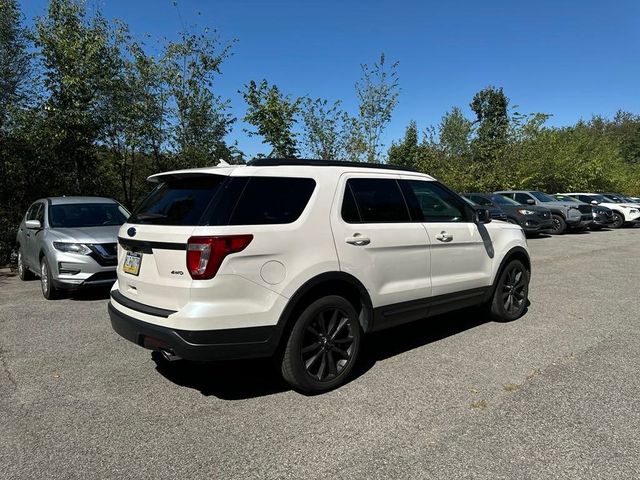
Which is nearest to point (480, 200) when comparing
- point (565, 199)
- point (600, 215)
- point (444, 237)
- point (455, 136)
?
point (565, 199)

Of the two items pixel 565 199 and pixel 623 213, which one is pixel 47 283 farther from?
pixel 623 213

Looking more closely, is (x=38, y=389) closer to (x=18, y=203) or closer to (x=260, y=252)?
(x=260, y=252)

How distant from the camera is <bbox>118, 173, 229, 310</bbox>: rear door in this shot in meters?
3.50

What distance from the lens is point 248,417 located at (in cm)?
355

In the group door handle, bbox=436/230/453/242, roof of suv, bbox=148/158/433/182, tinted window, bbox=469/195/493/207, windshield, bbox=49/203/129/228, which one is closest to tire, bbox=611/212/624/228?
tinted window, bbox=469/195/493/207

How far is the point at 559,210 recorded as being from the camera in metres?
20.0

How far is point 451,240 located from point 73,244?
219 inches

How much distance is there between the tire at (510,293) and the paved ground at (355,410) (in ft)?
0.74

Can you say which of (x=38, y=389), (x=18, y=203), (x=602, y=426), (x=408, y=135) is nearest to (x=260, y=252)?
(x=38, y=389)

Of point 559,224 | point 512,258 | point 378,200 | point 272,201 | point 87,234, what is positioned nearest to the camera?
point 272,201

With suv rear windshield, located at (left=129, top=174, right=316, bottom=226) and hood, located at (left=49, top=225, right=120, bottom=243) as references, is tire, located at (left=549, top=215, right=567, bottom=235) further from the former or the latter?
suv rear windshield, located at (left=129, top=174, right=316, bottom=226)

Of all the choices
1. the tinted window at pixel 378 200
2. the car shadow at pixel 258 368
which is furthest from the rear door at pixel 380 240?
the car shadow at pixel 258 368

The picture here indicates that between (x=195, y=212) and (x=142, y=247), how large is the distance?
0.58 m

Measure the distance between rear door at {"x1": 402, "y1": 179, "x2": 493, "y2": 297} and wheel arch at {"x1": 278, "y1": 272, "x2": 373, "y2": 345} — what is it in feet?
3.12
